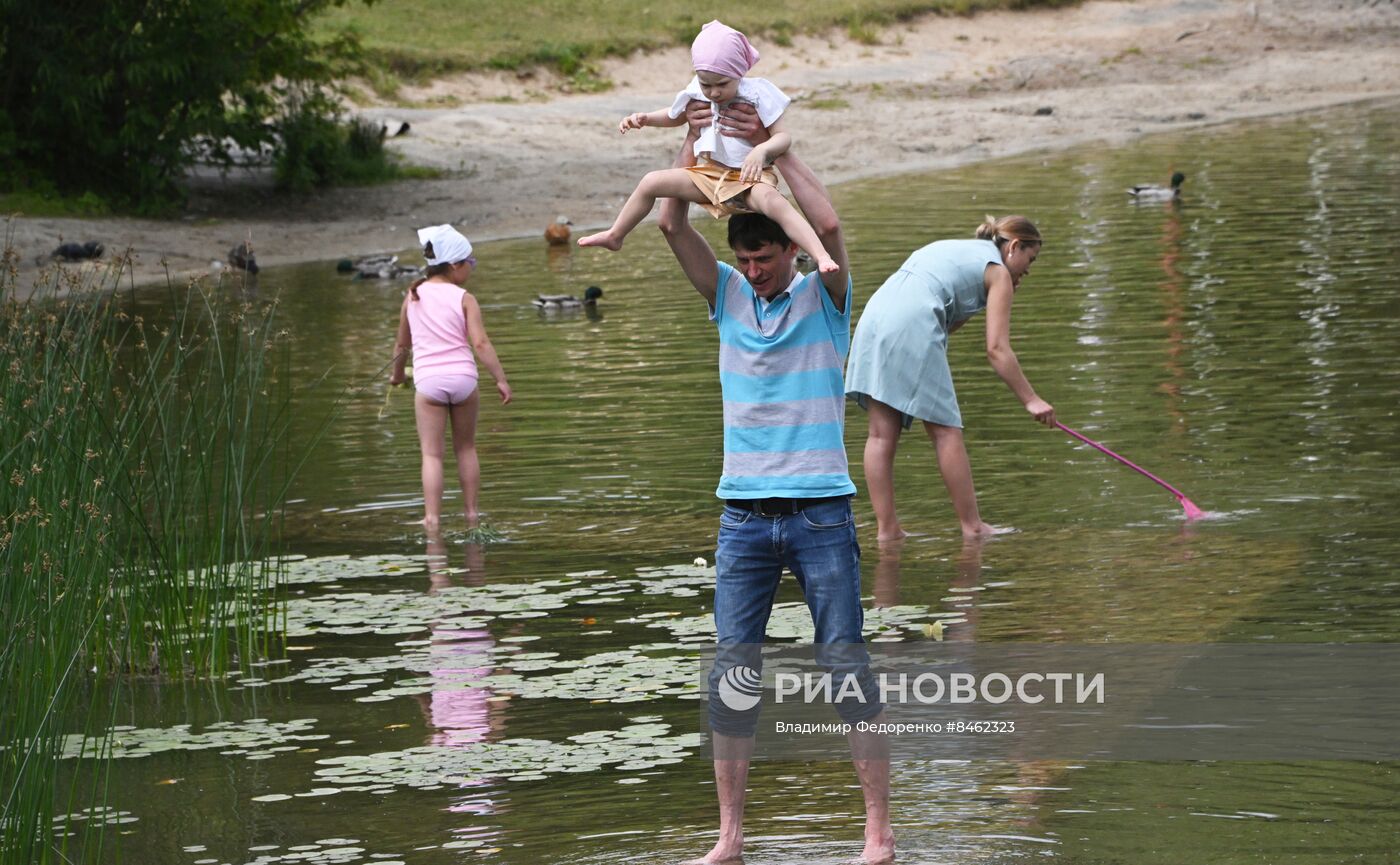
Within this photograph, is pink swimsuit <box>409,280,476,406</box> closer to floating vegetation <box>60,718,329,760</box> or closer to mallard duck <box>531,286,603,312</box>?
floating vegetation <box>60,718,329,760</box>

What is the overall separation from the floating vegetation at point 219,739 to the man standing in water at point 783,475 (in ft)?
6.18

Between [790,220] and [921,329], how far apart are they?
386 cm

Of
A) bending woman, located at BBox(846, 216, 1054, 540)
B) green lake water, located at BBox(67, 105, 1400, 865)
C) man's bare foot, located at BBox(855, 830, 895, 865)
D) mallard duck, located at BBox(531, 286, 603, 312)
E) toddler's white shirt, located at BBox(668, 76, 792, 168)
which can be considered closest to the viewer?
man's bare foot, located at BBox(855, 830, 895, 865)

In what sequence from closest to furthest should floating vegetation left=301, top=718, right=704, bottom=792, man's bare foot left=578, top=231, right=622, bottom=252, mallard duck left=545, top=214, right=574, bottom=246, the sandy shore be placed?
man's bare foot left=578, top=231, right=622, bottom=252 → floating vegetation left=301, top=718, right=704, bottom=792 → mallard duck left=545, top=214, right=574, bottom=246 → the sandy shore

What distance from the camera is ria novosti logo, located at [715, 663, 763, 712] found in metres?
5.34

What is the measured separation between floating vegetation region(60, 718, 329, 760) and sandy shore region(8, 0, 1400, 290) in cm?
1310

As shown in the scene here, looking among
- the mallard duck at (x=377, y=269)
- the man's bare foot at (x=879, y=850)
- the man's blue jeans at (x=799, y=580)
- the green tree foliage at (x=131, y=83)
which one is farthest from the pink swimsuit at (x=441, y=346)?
the green tree foliage at (x=131, y=83)

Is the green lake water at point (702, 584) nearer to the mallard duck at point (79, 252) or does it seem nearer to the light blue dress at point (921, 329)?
the light blue dress at point (921, 329)

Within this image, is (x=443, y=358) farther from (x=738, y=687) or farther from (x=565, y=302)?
(x=565, y=302)

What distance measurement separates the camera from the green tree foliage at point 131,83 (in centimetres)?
2309

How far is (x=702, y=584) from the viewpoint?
334 inches

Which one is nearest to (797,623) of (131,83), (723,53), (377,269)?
(723,53)

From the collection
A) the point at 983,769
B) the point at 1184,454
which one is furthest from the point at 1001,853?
the point at 1184,454

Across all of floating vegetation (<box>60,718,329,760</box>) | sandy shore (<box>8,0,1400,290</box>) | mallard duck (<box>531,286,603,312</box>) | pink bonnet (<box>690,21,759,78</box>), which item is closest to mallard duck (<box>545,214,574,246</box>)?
sandy shore (<box>8,0,1400,290</box>)
